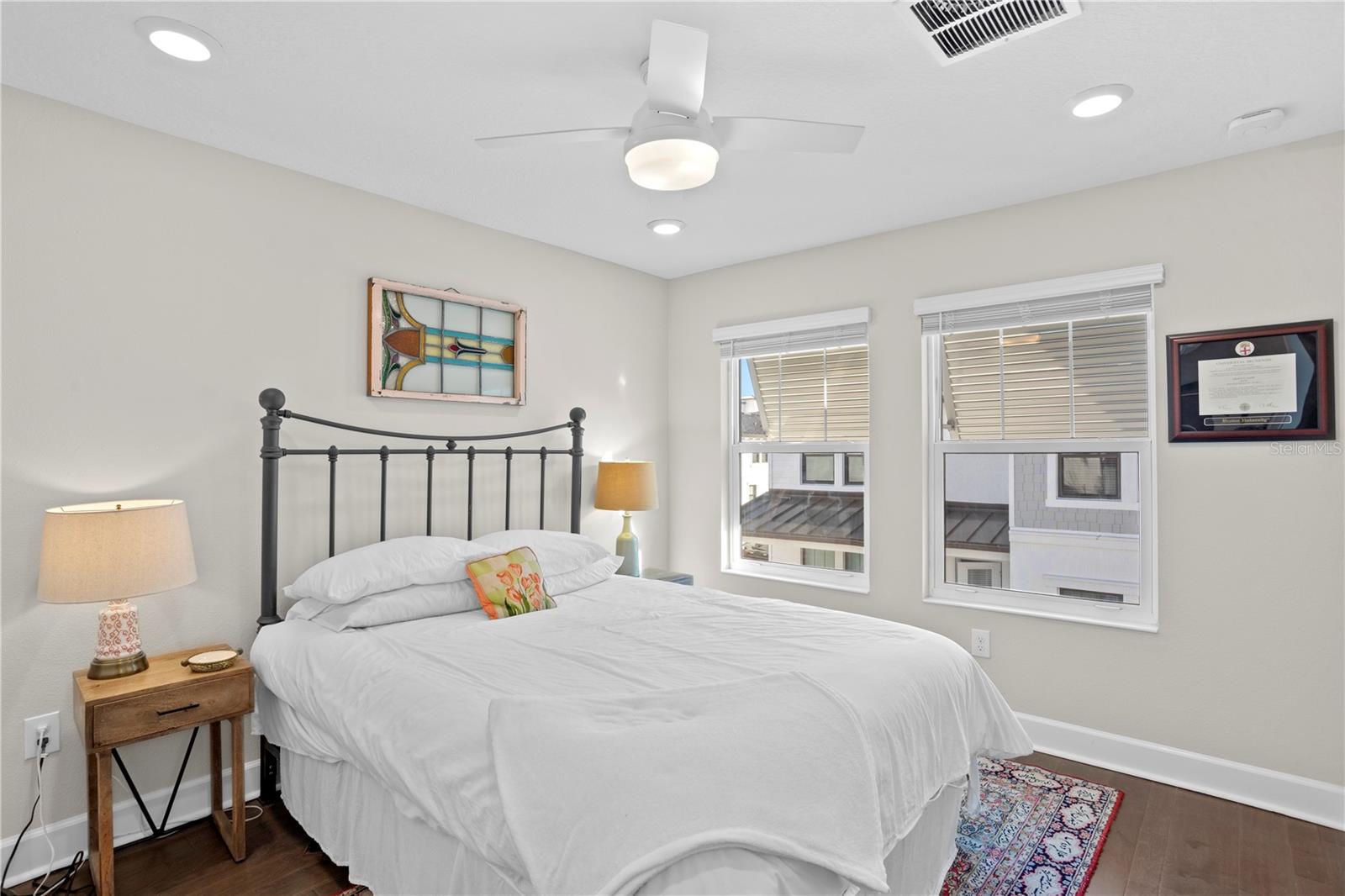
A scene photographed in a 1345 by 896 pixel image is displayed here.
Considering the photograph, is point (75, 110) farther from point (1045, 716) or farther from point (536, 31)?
point (1045, 716)

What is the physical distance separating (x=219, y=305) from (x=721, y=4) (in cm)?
211

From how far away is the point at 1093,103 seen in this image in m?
2.29

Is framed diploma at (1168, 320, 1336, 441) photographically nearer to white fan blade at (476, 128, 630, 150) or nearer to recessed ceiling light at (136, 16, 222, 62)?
white fan blade at (476, 128, 630, 150)

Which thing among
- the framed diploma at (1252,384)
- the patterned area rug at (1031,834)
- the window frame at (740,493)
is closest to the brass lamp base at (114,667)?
the patterned area rug at (1031,834)

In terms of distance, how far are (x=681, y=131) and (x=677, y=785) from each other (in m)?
1.49

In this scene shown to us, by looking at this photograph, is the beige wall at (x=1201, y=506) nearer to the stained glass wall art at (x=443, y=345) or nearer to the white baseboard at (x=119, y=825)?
the stained glass wall art at (x=443, y=345)

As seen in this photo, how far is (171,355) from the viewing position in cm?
252

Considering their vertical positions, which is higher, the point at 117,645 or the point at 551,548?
the point at 551,548

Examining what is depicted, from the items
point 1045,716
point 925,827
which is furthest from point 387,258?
point 1045,716

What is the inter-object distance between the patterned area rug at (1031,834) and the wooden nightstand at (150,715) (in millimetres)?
2282

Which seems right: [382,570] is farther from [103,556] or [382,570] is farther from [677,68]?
[677,68]

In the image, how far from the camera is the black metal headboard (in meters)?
2.64

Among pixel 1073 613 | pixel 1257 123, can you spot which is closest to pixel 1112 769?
pixel 1073 613

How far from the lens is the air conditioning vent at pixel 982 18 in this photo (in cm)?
180
